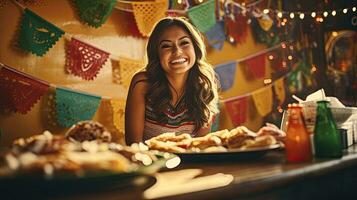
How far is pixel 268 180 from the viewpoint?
1.34 m

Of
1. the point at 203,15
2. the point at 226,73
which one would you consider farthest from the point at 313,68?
the point at 203,15

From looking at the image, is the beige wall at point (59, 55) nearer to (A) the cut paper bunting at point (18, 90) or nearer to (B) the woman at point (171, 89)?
(A) the cut paper bunting at point (18, 90)

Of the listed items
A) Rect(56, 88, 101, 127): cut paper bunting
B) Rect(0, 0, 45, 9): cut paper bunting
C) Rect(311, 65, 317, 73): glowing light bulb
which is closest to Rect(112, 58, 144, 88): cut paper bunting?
Rect(56, 88, 101, 127): cut paper bunting

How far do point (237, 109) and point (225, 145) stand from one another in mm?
2858

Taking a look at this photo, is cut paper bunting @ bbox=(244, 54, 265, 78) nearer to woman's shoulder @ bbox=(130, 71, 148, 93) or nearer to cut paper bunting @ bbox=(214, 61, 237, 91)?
cut paper bunting @ bbox=(214, 61, 237, 91)

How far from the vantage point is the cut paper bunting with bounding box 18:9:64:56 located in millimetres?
3055

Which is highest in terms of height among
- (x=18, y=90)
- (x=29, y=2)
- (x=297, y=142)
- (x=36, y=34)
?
(x=29, y=2)

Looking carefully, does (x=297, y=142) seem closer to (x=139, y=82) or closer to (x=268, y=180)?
(x=268, y=180)

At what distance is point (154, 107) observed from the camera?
3414 mm

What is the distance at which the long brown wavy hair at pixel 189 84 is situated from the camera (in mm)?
3443

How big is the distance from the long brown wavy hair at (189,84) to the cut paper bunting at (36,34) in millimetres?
767

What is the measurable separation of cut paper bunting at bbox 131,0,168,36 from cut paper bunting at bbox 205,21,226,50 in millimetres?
683

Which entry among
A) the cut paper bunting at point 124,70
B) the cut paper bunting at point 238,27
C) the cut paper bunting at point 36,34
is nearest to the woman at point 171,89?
the cut paper bunting at point 124,70

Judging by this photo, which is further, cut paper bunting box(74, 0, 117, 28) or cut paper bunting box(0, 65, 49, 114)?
cut paper bunting box(74, 0, 117, 28)
